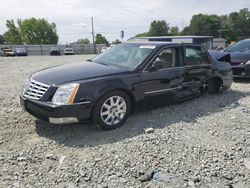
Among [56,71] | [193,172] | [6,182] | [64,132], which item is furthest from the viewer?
[56,71]

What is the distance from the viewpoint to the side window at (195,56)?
17.4ft

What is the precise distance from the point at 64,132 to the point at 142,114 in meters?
1.61

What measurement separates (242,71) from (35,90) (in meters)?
6.70

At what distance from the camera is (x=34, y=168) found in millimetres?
3033

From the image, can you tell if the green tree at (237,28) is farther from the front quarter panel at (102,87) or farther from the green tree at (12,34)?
the front quarter panel at (102,87)

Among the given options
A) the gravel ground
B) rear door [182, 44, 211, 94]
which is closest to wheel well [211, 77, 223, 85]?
rear door [182, 44, 211, 94]

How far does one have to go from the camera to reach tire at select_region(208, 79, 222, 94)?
623 cm

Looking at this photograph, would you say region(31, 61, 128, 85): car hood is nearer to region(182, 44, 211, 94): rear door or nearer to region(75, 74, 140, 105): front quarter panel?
region(75, 74, 140, 105): front quarter panel

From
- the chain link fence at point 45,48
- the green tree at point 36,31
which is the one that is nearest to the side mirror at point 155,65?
the chain link fence at point 45,48

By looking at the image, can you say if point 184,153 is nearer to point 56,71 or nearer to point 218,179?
point 218,179

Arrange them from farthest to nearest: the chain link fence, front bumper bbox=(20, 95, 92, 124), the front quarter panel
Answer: the chain link fence < the front quarter panel < front bumper bbox=(20, 95, 92, 124)

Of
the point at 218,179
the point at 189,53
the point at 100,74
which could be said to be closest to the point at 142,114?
the point at 100,74

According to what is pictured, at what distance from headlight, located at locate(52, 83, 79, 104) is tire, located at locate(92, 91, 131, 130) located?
42 centimetres

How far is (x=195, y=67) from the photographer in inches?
213
